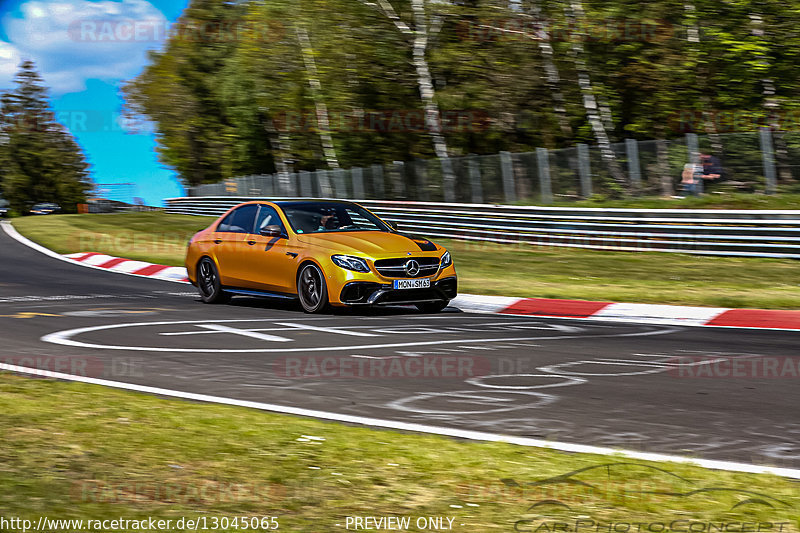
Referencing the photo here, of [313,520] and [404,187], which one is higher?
[404,187]

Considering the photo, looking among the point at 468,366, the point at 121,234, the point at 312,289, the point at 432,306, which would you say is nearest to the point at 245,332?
the point at 312,289

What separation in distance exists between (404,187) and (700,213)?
11.1 m

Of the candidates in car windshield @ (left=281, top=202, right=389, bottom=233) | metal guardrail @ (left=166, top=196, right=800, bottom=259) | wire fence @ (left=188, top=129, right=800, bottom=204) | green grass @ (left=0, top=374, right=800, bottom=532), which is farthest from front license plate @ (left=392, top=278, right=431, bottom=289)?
wire fence @ (left=188, top=129, right=800, bottom=204)

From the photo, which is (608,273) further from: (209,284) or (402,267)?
(209,284)

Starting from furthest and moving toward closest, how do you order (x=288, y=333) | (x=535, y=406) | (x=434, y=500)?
(x=288, y=333) → (x=535, y=406) → (x=434, y=500)

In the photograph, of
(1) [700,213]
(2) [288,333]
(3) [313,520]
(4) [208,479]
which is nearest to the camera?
(3) [313,520]

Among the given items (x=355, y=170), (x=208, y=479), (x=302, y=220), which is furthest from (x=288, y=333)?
(x=355, y=170)

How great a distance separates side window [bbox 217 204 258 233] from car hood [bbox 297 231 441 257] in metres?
1.29

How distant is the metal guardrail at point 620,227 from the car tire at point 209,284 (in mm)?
9604

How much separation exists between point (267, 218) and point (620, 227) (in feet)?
31.3

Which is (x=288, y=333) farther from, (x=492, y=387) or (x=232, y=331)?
(x=492, y=387)

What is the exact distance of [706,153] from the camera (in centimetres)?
2158

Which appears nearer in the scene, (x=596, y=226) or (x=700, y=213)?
(x=700, y=213)

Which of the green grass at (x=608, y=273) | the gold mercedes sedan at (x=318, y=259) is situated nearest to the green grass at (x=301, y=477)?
the gold mercedes sedan at (x=318, y=259)
